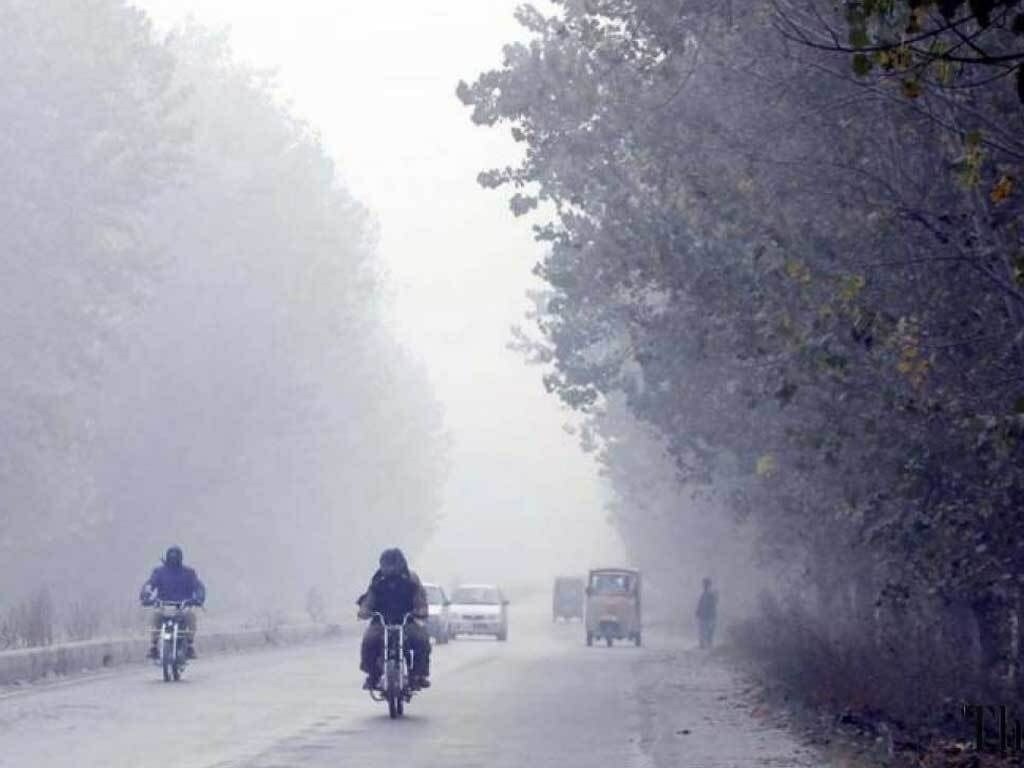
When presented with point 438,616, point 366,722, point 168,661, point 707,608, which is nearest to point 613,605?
point 707,608

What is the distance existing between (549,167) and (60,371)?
22.3 metres

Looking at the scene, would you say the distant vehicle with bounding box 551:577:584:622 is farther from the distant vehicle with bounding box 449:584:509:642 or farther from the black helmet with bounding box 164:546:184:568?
the black helmet with bounding box 164:546:184:568

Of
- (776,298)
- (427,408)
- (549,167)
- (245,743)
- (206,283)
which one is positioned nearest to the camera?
(245,743)

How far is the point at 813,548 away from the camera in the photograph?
4366 cm

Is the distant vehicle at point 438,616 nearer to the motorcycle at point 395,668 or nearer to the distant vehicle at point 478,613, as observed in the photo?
the distant vehicle at point 478,613

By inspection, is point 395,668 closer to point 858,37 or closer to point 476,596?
point 858,37

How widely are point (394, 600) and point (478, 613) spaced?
42.3 metres

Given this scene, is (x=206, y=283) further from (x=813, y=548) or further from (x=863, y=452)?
(x=863, y=452)

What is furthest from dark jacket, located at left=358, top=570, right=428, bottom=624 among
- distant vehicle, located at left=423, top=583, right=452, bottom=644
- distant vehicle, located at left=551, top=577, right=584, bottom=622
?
distant vehicle, located at left=551, top=577, right=584, bottom=622

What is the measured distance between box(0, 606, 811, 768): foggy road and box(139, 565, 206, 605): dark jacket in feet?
3.98

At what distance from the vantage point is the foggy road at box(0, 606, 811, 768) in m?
19.2

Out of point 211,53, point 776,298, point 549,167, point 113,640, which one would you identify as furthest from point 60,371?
point 776,298

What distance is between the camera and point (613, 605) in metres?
66.6

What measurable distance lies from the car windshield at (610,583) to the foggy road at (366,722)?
27.0 m
